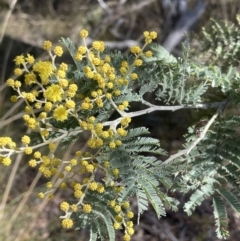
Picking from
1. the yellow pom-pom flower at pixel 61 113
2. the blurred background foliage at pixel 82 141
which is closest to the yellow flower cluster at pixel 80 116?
the yellow pom-pom flower at pixel 61 113

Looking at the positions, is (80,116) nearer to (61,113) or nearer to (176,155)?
(61,113)

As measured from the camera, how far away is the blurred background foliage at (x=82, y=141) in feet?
6.19

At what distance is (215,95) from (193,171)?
0.94 ft

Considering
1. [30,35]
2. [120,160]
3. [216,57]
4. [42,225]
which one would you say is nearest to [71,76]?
[120,160]

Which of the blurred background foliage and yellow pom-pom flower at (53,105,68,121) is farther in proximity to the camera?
the blurred background foliage

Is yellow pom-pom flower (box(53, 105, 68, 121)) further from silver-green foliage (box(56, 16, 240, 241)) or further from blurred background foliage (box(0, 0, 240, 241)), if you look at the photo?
blurred background foliage (box(0, 0, 240, 241))

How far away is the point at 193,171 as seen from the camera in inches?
41.4

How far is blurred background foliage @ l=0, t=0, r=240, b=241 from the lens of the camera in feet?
6.19

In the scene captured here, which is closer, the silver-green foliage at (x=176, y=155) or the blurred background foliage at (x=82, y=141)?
the silver-green foliage at (x=176, y=155)

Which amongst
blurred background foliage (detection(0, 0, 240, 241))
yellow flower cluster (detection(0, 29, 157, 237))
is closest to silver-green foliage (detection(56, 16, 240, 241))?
yellow flower cluster (detection(0, 29, 157, 237))

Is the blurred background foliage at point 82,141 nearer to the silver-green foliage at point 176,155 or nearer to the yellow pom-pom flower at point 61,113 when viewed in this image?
the silver-green foliage at point 176,155

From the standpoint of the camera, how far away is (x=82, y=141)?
7.79 ft

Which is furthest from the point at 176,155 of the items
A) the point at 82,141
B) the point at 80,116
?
the point at 82,141

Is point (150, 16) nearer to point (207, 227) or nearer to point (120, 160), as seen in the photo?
point (207, 227)
